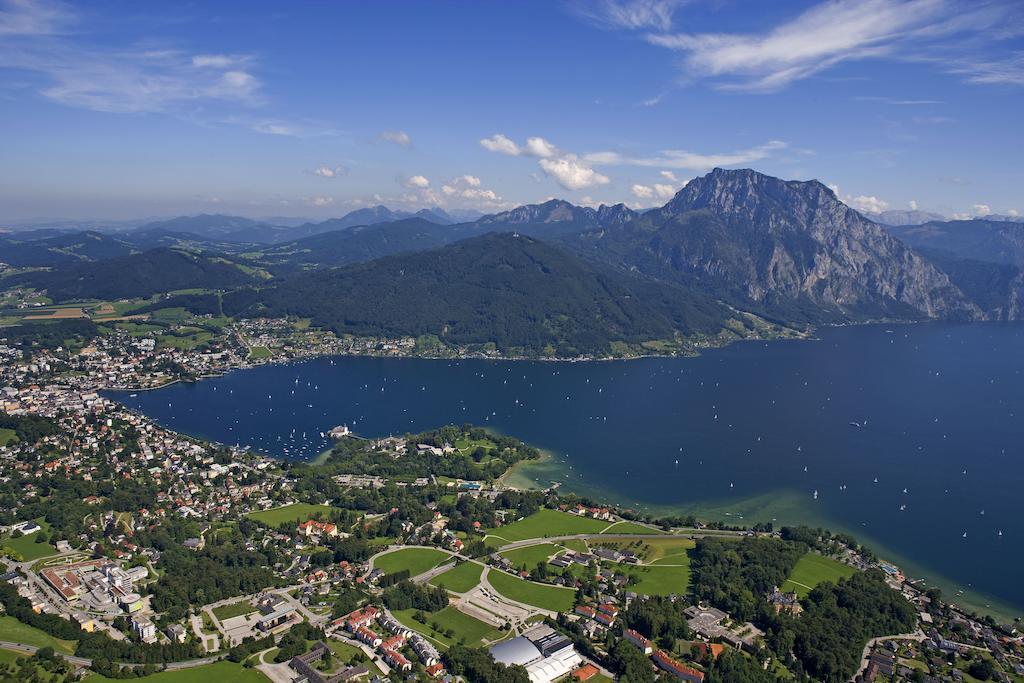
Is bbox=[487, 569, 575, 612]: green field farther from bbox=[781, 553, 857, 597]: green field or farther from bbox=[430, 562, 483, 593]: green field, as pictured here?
bbox=[781, 553, 857, 597]: green field

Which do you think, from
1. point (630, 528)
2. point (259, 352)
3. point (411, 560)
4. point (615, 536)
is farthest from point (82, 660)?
point (259, 352)

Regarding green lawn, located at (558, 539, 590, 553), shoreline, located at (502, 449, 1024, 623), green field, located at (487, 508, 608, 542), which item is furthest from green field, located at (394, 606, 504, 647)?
shoreline, located at (502, 449, 1024, 623)

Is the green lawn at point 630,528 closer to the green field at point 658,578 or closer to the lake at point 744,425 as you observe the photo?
the green field at point 658,578

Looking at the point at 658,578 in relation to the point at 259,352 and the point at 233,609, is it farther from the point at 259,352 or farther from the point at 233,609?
the point at 259,352

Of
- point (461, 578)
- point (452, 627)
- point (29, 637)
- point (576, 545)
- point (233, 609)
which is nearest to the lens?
point (29, 637)

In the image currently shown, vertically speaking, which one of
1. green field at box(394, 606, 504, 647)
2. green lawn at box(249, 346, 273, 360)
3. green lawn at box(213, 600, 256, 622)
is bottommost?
green lawn at box(213, 600, 256, 622)

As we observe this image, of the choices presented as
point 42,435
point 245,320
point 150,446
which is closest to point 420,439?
point 150,446

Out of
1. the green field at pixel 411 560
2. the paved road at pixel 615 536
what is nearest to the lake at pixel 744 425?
the paved road at pixel 615 536
